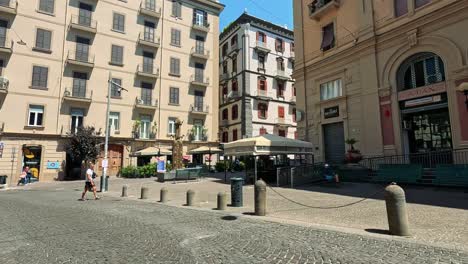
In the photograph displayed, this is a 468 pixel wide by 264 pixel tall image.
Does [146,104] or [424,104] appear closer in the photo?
[424,104]

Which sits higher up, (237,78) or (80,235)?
(237,78)

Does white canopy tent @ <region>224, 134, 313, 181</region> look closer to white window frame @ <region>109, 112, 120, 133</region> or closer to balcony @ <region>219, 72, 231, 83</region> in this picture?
white window frame @ <region>109, 112, 120, 133</region>

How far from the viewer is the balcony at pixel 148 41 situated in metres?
31.8

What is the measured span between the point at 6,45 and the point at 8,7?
3362 millimetres

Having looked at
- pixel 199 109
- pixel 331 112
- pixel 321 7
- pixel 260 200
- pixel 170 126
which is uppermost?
pixel 321 7

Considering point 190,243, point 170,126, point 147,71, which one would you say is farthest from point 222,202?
point 147,71

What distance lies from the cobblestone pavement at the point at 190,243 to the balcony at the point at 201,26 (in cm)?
3133

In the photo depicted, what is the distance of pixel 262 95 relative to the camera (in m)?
40.5

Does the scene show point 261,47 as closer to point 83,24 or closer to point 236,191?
point 83,24

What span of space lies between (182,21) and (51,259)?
34184 millimetres

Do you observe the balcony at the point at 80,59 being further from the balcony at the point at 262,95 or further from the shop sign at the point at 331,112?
the shop sign at the point at 331,112

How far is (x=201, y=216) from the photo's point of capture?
8508 mm

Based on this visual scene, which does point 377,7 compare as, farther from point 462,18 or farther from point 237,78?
point 237,78

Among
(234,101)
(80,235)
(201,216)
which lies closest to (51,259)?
(80,235)
